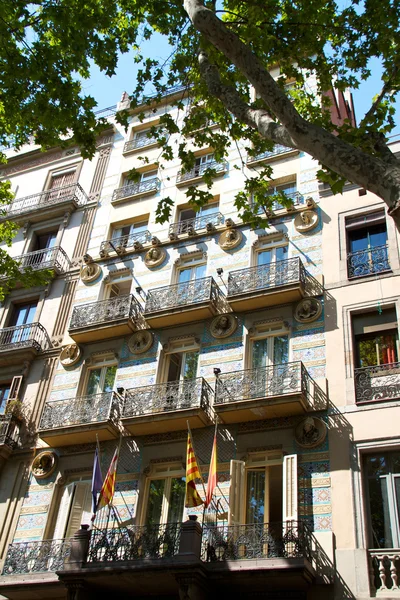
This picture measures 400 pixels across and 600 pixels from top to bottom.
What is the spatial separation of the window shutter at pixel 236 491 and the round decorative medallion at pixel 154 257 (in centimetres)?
843

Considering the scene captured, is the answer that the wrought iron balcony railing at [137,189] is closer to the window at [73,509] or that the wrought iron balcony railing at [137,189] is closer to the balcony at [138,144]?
the balcony at [138,144]

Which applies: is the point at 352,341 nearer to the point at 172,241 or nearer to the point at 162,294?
the point at 162,294

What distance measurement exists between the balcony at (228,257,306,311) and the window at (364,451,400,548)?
5.15m

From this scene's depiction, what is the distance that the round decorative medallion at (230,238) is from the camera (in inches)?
817

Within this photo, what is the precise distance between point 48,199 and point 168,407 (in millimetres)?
13228

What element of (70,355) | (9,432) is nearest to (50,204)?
(70,355)

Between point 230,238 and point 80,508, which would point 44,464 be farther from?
point 230,238

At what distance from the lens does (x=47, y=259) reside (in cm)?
2453

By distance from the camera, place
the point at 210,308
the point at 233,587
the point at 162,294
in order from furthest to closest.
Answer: the point at 162,294
the point at 210,308
the point at 233,587

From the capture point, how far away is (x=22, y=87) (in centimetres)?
1680

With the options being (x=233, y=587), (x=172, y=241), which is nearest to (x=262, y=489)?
(x=233, y=587)

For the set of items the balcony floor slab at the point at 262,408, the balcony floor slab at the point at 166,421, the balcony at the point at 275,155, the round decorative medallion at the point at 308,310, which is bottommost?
the balcony floor slab at the point at 262,408

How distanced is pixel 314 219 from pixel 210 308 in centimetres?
423

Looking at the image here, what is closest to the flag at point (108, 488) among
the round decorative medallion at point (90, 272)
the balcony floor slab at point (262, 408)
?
the balcony floor slab at point (262, 408)
